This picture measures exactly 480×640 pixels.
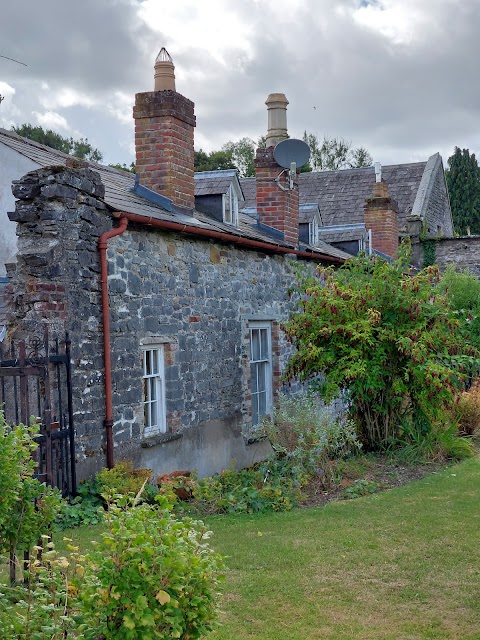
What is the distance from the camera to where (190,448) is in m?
11.1

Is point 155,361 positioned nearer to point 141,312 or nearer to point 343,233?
point 141,312

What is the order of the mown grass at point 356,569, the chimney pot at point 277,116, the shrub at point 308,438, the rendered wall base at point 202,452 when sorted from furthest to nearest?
the chimney pot at point 277,116 < the shrub at point 308,438 < the rendered wall base at point 202,452 < the mown grass at point 356,569

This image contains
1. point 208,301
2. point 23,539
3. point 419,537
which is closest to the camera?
point 23,539

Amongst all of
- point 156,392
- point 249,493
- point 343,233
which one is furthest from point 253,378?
point 343,233

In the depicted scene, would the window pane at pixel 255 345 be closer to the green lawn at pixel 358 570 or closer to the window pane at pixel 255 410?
the window pane at pixel 255 410

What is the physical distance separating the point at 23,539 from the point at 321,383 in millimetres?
7834

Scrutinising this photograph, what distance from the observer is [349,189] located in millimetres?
28391

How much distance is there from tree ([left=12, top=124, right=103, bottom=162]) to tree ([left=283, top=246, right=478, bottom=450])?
30.2 metres

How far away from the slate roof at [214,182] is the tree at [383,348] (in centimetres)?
224

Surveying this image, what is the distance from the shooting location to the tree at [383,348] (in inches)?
461

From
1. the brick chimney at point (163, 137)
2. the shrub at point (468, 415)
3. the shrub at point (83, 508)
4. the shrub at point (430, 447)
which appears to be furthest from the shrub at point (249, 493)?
the shrub at point (468, 415)

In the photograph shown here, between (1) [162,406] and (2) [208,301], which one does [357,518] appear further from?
(2) [208,301]

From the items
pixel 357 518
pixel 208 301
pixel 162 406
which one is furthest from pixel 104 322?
pixel 357 518

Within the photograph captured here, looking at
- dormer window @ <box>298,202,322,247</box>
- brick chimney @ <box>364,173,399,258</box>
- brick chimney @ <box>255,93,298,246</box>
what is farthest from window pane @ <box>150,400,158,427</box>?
brick chimney @ <box>364,173,399,258</box>
